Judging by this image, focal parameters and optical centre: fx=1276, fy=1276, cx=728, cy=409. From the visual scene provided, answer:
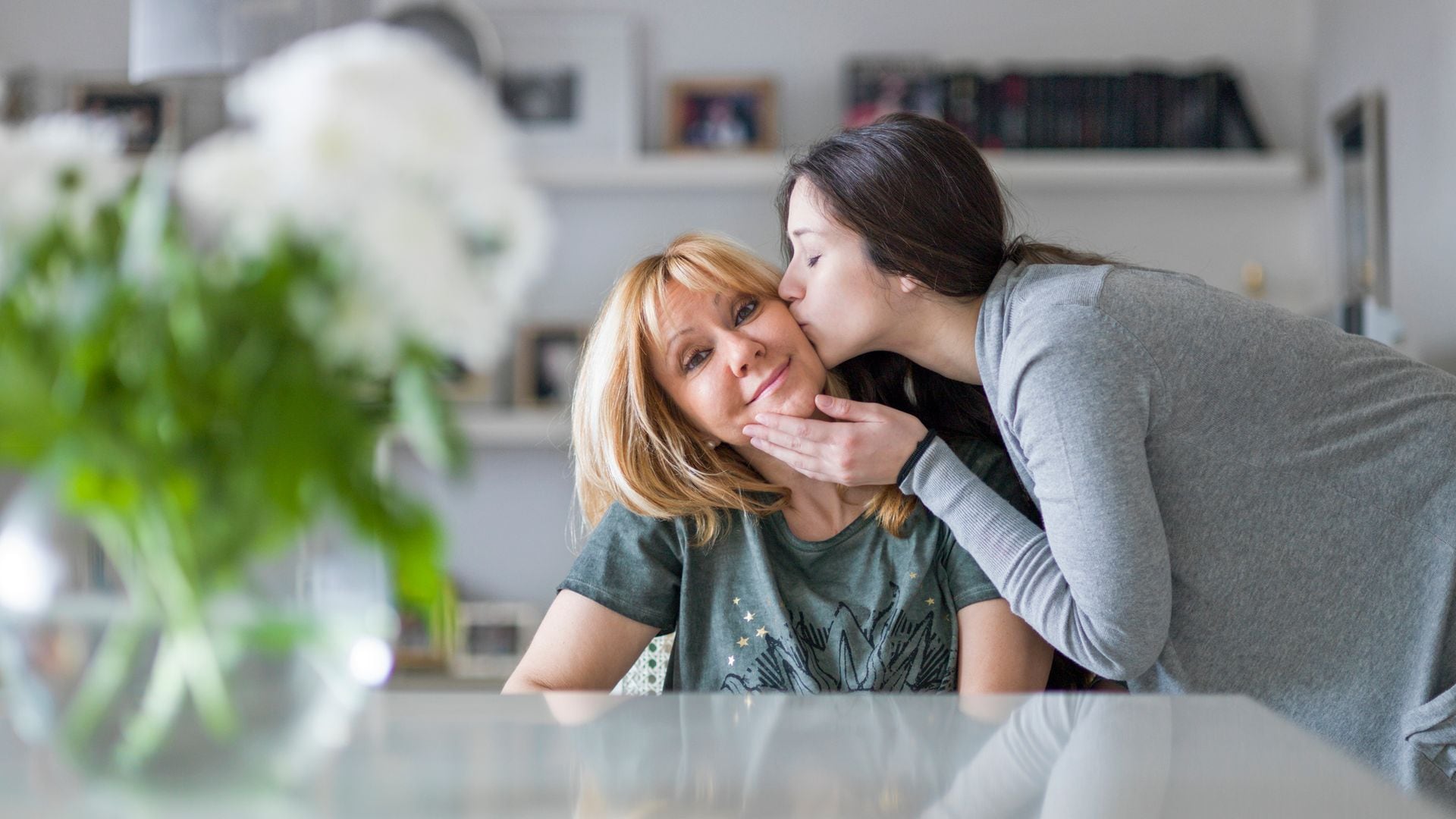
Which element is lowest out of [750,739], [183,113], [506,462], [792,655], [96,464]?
[506,462]

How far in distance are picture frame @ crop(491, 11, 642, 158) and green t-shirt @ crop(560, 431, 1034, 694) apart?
2.20 m

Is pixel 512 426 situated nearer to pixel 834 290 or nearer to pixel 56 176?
pixel 834 290

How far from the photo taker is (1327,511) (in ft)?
4.23

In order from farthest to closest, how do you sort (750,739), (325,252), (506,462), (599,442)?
1. (506,462)
2. (599,442)
3. (750,739)
4. (325,252)

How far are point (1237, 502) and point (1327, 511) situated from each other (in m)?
0.10

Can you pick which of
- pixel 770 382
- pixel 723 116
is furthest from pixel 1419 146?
pixel 770 382

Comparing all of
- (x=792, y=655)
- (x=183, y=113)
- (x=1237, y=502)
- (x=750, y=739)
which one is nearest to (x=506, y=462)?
(x=183, y=113)

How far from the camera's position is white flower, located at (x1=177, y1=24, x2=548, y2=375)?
52 centimetres

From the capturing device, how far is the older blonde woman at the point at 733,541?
137 cm

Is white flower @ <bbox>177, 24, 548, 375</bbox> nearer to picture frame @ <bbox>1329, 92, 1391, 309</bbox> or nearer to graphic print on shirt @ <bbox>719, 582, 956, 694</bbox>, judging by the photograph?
graphic print on shirt @ <bbox>719, 582, 956, 694</bbox>

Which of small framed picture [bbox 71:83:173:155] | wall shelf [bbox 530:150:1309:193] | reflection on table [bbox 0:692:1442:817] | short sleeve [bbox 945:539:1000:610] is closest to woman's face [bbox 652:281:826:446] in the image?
short sleeve [bbox 945:539:1000:610]

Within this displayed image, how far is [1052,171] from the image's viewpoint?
3344 mm

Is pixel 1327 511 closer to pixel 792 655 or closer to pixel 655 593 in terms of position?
pixel 792 655

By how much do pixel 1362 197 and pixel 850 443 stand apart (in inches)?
87.7
